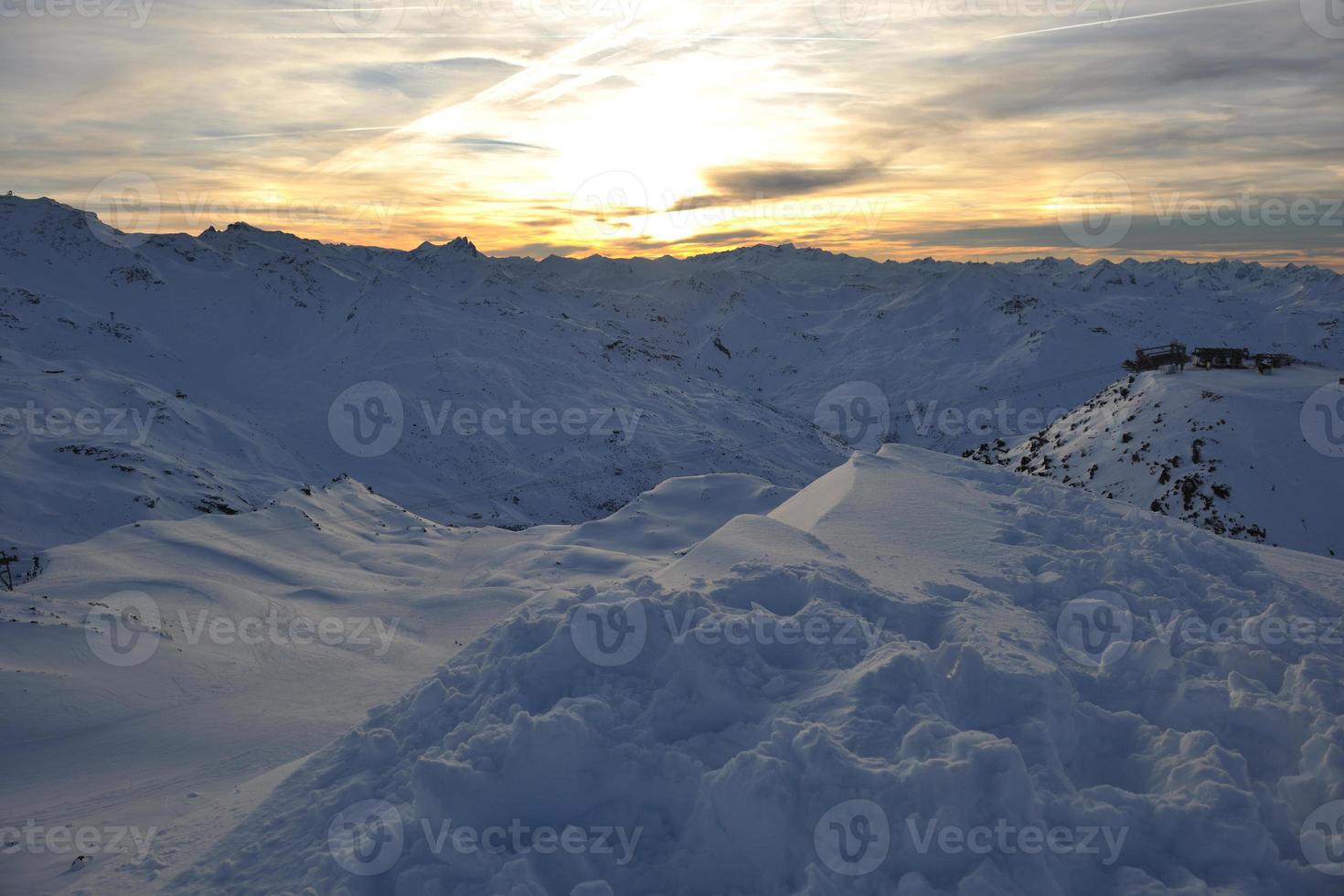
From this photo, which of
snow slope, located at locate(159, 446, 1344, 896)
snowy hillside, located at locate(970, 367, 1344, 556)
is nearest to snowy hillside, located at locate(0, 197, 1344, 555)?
snow slope, located at locate(159, 446, 1344, 896)

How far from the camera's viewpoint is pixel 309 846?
5070 millimetres

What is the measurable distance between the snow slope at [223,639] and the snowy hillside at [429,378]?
28.4 ft

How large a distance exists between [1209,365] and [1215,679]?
22.4 meters

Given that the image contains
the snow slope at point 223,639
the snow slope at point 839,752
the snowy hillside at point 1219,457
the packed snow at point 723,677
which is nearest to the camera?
the snow slope at point 839,752

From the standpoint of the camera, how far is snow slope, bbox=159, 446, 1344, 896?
178 inches

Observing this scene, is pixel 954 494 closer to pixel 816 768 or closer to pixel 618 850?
pixel 816 768

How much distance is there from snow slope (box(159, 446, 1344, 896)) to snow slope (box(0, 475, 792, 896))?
7.27 ft

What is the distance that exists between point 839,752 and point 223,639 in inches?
409

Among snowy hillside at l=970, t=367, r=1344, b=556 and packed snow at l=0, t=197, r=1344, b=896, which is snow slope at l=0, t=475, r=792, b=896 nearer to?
packed snow at l=0, t=197, r=1344, b=896

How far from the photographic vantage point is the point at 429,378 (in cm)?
4625

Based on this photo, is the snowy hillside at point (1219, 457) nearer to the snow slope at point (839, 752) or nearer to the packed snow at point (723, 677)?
the packed snow at point (723, 677)

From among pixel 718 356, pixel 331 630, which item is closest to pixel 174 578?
pixel 331 630

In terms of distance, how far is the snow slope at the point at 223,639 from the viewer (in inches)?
290

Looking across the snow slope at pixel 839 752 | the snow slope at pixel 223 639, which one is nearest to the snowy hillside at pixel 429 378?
the snow slope at pixel 223 639
